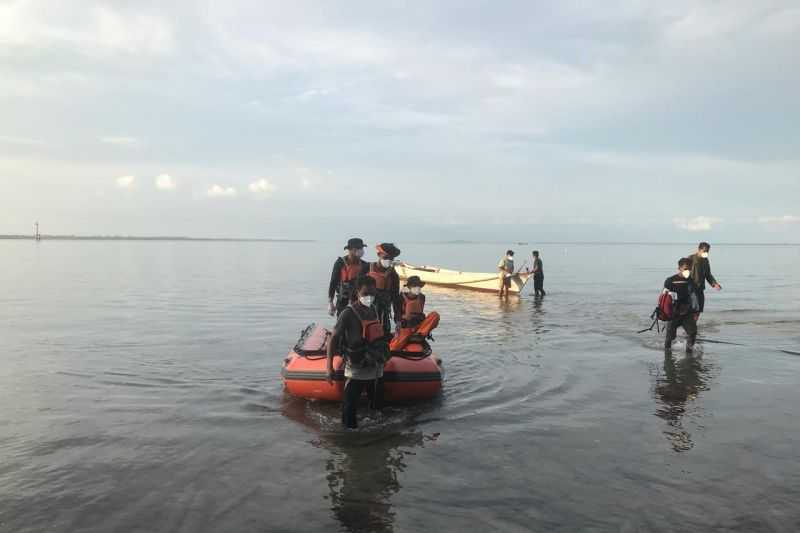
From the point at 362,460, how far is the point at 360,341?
1.38 m

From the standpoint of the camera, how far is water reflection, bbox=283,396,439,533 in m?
5.16

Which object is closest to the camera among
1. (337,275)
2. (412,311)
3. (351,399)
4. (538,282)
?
(351,399)

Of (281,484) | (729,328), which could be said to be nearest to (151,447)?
(281,484)

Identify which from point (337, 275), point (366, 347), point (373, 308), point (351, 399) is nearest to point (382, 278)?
point (337, 275)

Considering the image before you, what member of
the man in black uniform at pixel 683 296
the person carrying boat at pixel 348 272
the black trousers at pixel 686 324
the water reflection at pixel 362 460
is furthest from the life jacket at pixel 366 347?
the black trousers at pixel 686 324

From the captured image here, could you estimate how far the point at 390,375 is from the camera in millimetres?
8367

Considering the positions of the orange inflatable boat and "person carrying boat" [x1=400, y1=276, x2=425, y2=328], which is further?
"person carrying boat" [x1=400, y1=276, x2=425, y2=328]

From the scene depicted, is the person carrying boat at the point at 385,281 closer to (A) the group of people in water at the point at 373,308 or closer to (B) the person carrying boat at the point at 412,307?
(A) the group of people in water at the point at 373,308

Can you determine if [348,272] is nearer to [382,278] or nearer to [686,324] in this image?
[382,278]

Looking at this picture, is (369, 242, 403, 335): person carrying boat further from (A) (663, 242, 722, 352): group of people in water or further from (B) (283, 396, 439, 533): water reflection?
(A) (663, 242, 722, 352): group of people in water

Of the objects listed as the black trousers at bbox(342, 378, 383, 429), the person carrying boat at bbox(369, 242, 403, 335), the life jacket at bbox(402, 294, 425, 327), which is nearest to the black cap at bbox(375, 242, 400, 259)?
the person carrying boat at bbox(369, 242, 403, 335)

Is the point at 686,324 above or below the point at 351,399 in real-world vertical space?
above

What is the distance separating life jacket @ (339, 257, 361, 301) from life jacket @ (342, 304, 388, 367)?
2.01m

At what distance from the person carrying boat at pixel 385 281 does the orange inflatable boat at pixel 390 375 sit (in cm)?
60
